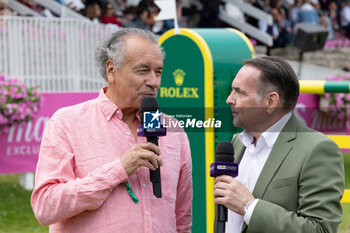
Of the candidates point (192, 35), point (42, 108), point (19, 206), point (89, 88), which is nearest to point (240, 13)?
point (89, 88)

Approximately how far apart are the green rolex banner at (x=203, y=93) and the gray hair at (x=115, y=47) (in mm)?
1826

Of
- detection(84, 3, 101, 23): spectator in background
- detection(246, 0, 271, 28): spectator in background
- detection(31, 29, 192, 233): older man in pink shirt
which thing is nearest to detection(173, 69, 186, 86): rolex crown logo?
detection(31, 29, 192, 233): older man in pink shirt

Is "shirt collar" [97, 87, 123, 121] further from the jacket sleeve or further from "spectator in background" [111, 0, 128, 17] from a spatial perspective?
"spectator in background" [111, 0, 128, 17]

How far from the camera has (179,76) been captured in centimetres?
505

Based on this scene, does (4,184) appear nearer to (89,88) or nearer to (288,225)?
(89,88)

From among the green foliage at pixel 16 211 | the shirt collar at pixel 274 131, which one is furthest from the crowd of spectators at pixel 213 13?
the shirt collar at pixel 274 131

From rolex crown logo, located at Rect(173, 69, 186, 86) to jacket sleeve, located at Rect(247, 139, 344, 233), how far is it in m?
2.53

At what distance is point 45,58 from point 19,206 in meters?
4.16

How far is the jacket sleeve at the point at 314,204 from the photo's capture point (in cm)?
247

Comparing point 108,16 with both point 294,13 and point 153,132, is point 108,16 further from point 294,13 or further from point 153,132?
point 153,132

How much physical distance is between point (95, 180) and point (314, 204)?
87cm

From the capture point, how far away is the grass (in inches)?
286

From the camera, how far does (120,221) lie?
2738 millimetres

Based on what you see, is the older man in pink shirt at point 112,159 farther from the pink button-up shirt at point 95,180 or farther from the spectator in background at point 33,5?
the spectator in background at point 33,5
